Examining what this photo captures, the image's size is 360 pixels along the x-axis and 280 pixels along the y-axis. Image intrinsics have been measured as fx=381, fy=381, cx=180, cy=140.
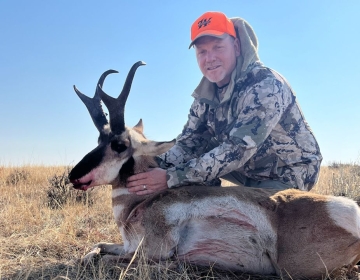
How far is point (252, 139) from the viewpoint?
4.04 m

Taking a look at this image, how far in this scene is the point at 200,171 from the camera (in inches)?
157

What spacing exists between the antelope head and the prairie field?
86cm

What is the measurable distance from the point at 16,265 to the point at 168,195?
166 cm

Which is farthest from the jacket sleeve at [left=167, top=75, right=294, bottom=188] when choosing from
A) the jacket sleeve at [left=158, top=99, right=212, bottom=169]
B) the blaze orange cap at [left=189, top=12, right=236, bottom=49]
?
the jacket sleeve at [left=158, top=99, right=212, bottom=169]

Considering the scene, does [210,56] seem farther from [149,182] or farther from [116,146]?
[149,182]

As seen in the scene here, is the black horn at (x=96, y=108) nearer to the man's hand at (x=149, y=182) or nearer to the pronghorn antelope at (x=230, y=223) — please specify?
the pronghorn antelope at (x=230, y=223)

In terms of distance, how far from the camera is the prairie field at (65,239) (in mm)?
3359

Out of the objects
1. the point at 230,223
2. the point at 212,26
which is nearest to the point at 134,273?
the point at 230,223

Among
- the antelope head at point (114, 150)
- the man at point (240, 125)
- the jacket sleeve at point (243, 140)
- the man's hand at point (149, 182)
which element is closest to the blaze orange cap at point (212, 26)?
the man at point (240, 125)

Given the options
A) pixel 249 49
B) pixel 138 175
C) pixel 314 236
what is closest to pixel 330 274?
pixel 314 236

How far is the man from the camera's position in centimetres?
400

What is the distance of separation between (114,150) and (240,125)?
4.53ft

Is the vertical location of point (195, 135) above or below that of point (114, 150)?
above

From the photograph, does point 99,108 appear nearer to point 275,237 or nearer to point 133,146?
point 133,146
